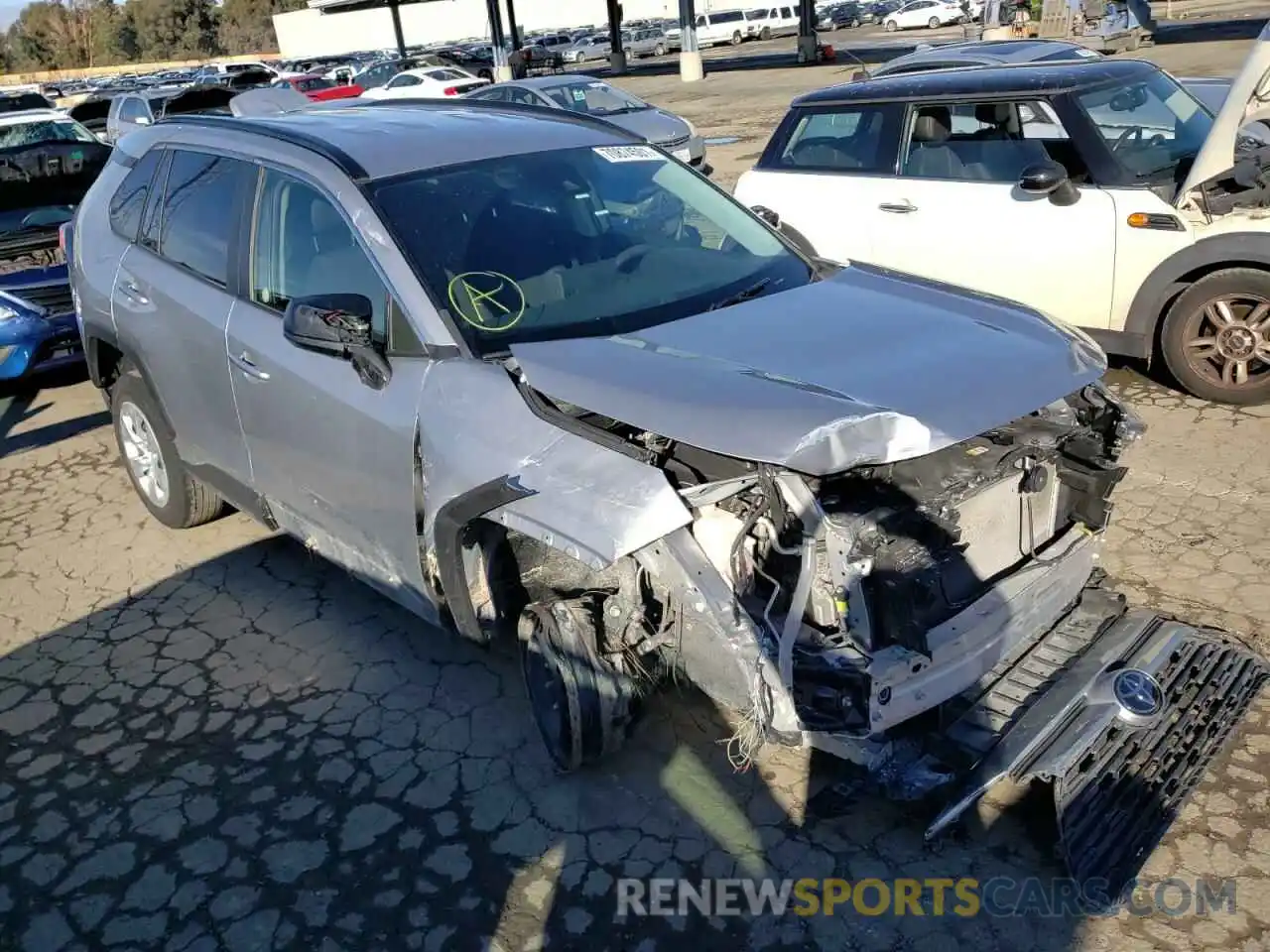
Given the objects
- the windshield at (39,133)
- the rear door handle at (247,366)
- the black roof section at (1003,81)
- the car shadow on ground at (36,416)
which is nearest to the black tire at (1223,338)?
the black roof section at (1003,81)

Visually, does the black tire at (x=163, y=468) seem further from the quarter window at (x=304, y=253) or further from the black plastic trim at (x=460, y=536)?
the black plastic trim at (x=460, y=536)

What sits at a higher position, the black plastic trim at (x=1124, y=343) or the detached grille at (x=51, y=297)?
the detached grille at (x=51, y=297)

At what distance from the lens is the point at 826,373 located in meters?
2.88

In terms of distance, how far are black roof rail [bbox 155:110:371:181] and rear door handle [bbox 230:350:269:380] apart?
0.81 meters

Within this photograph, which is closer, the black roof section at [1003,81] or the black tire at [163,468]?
the black tire at [163,468]

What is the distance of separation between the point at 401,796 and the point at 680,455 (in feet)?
4.80

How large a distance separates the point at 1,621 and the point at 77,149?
612 cm

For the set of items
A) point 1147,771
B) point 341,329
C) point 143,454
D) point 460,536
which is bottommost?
point 1147,771

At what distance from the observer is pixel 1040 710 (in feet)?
9.65

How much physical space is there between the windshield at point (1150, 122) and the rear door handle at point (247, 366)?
4762mm

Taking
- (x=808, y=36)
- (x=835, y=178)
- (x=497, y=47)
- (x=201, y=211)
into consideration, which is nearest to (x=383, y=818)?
(x=201, y=211)

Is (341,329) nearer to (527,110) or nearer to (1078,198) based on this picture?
(527,110)

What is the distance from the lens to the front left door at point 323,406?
133 inches

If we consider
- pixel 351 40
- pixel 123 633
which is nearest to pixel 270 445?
pixel 123 633
